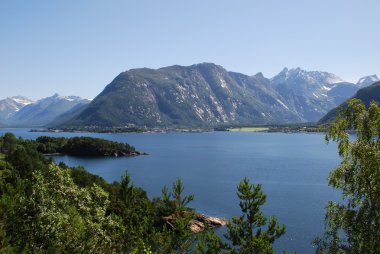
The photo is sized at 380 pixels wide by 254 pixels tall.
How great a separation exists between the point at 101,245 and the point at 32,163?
7960 centimetres

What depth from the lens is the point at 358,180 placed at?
66.0ft

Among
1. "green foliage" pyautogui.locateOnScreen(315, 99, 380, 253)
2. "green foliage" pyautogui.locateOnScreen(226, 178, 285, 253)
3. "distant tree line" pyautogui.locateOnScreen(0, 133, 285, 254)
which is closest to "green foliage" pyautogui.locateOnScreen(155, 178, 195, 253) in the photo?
"distant tree line" pyautogui.locateOnScreen(0, 133, 285, 254)

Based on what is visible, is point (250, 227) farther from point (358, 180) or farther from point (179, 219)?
point (358, 180)

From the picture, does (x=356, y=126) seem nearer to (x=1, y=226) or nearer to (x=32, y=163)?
(x=1, y=226)

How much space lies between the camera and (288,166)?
186 meters

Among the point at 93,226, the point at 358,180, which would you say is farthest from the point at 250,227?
the point at 93,226

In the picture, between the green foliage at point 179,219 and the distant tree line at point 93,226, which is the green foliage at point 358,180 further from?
the green foliage at point 179,219

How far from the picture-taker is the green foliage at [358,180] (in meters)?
18.9

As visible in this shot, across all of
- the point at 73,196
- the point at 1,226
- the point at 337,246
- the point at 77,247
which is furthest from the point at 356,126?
the point at 1,226

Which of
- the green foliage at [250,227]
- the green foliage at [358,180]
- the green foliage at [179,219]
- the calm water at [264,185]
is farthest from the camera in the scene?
the calm water at [264,185]

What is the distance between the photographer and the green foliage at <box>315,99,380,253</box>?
1892 centimetres

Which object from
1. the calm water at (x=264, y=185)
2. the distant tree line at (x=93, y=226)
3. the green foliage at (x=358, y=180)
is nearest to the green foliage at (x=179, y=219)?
the distant tree line at (x=93, y=226)

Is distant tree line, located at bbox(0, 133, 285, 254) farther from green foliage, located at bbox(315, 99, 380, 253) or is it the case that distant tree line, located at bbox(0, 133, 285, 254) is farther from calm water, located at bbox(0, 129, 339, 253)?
→ calm water, located at bbox(0, 129, 339, 253)

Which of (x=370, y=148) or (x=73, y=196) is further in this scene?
(x=73, y=196)
